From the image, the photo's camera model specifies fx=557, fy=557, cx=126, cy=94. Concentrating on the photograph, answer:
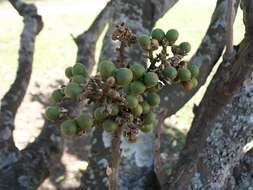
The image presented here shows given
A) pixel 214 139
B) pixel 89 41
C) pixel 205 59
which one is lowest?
pixel 214 139

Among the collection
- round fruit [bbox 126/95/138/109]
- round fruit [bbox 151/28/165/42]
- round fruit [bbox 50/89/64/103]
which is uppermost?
round fruit [bbox 151/28/165/42]

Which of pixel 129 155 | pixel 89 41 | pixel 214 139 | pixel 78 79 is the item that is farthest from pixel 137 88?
pixel 89 41

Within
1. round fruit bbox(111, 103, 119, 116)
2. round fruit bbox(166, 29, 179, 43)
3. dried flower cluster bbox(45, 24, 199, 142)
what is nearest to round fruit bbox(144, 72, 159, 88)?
dried flower cluster bbox(45, 24, 199, 142)

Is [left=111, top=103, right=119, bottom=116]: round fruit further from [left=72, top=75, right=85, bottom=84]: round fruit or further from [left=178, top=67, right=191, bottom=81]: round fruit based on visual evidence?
[left=178, top=67, right=191, bottom=81]: round fruit

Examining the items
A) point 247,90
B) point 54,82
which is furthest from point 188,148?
point 54,82

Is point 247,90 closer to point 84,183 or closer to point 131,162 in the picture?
point 131,162

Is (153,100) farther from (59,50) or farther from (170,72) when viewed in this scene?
(59,50)

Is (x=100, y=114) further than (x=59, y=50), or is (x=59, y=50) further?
(x=59, y=50)

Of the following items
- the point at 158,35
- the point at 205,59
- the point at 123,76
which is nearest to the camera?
the point at 123,76
